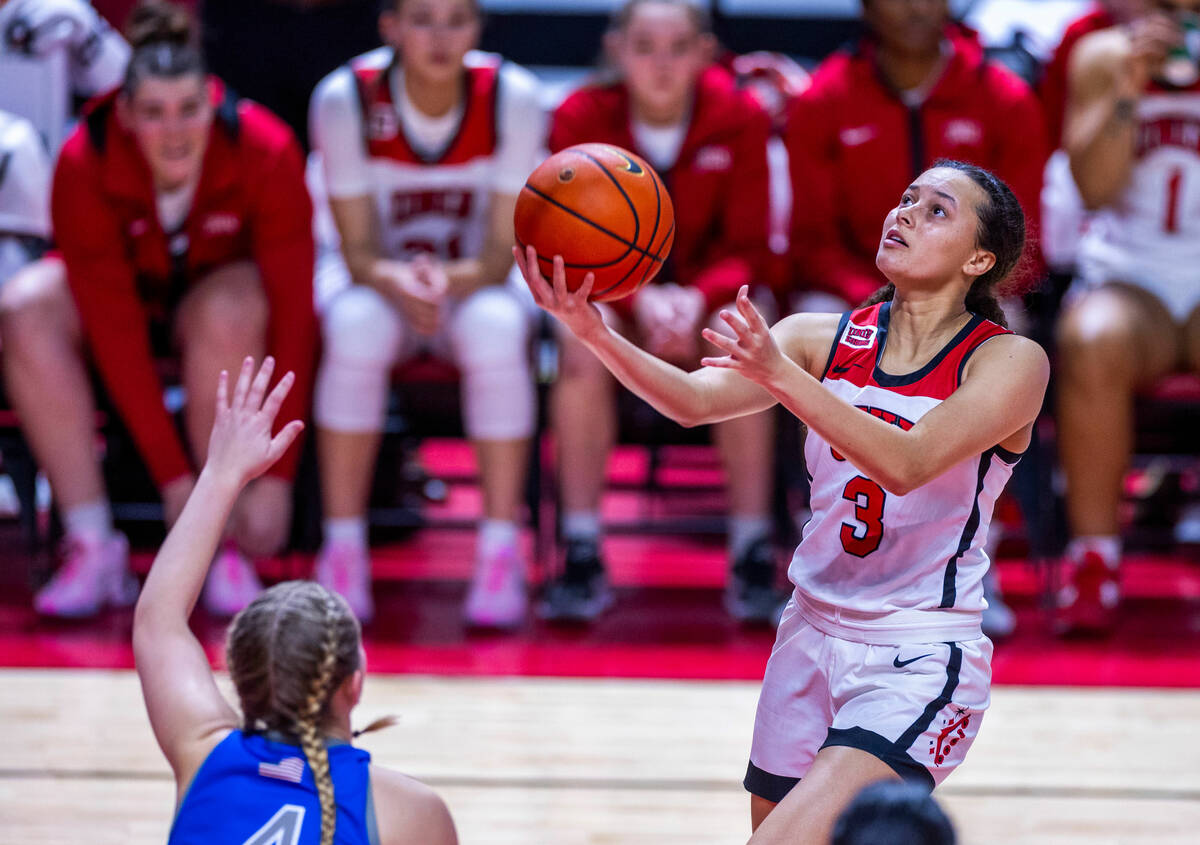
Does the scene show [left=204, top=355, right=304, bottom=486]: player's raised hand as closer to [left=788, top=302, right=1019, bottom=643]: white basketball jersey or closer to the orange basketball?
the orange basketball

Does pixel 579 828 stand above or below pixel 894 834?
below

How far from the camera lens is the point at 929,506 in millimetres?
2377

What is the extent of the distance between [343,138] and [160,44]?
63 centimetres

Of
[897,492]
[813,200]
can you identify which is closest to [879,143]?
[813,200]

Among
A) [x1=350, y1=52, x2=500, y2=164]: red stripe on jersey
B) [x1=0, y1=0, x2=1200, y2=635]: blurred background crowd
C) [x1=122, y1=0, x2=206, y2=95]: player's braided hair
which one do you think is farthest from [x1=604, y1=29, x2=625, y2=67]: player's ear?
[x1=122, y1=0, x2=206, y2=95]: player's braided hair

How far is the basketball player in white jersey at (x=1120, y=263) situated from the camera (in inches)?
173

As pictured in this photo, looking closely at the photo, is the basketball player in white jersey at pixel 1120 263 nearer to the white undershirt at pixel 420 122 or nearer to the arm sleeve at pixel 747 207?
the arm sleeve at pixel 747 207

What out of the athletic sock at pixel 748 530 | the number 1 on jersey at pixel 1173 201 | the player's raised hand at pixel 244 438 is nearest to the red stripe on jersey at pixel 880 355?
the player's raised hand at pixel 244 438

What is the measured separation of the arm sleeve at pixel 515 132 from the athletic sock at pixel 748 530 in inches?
51.0

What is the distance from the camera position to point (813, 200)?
4734mm

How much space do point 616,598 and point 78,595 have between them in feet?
5.80

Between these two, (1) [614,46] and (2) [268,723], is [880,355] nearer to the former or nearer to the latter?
(2) [268,723]

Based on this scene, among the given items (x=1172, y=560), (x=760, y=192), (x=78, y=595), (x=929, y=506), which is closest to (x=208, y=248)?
(x=78, y=595)

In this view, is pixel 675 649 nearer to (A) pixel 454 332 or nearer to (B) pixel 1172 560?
(A) pixel 454 332
